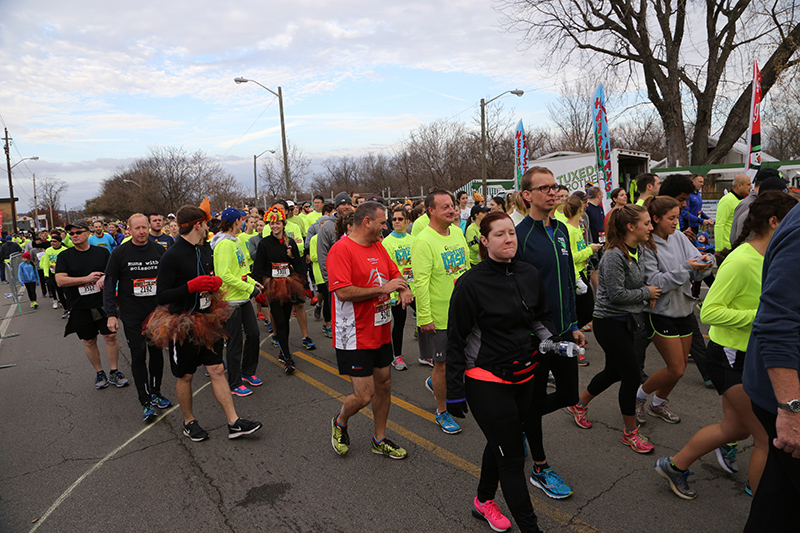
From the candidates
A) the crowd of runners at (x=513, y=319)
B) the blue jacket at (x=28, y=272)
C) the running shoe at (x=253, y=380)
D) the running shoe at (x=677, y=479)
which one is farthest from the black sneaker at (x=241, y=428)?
the blue jacket at (x=28, y=272)

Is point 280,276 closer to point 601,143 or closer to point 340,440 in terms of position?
point 340,440

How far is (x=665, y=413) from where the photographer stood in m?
4.48

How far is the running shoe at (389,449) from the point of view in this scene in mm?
4109

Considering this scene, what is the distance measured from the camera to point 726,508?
10.4ft

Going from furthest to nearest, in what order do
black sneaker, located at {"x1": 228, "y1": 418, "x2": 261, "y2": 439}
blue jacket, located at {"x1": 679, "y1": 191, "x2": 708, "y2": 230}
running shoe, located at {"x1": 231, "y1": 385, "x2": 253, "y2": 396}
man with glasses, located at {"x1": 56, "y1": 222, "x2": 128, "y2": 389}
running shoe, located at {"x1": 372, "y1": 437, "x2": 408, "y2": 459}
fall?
blue jacket, located at {"x1": 679, "y1": 191, "x2": 708, "y2": 230}
man with glasses, located at {"x1": 56, "y1": 222, "x2": 128, "y2": 389}
running shoe, located at {"x1": 231, "y1": 385, "x2": 253, "y2": 396}
black sneaker, located at {"x1": 228, "y1": 418, "x2": 261, "y2": 439}
running shoe, located at {"x1": 372, "y1": 437, "x2": 408, "y2": 459}

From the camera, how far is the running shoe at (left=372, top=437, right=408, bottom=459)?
13.5 ft

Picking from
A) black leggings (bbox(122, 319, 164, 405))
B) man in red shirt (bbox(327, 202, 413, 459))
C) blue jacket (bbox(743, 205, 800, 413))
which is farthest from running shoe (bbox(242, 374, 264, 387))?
blue jacket (bbox(743, 205, 800, 413))

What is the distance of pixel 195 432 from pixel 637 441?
3.96 m

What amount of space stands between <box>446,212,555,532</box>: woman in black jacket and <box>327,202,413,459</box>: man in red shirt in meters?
1.06

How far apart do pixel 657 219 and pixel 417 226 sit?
170 inches

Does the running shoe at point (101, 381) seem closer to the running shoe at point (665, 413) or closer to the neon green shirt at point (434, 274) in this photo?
the neon green shirt at point (434, 274)

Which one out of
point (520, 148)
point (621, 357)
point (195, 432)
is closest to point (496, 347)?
point (621, 357)

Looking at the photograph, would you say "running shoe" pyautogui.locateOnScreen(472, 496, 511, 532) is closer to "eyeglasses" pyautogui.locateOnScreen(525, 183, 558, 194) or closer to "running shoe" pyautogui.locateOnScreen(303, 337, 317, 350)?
"eyeglasses" pyautogui.locateOnScreen(525, 183, 558, 194)

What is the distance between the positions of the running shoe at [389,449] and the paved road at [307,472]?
0.07 m
